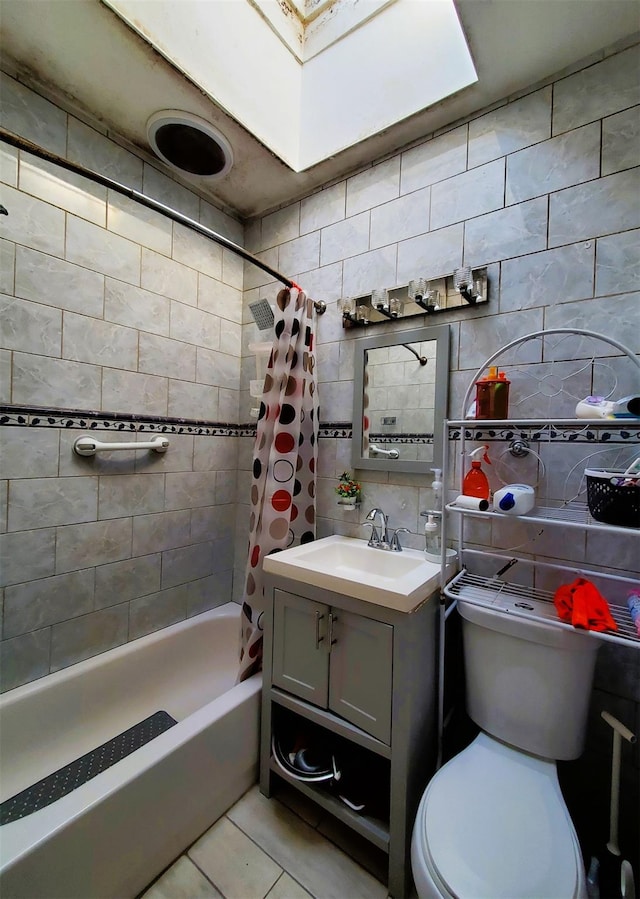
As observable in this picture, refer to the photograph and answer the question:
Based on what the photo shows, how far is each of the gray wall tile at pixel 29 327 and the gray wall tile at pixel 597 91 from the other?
6.32 feet

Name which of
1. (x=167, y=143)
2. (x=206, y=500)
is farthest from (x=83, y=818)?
(x=167, y=143)

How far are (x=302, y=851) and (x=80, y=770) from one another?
843 mm

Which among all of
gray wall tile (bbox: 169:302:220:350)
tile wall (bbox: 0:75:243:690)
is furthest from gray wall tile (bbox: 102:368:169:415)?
gray wall tile (bbox: 169:302:220:350)

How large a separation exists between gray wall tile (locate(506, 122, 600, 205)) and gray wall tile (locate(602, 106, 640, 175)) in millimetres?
21

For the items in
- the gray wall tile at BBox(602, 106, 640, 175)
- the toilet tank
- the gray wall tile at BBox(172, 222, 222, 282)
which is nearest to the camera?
the toilet tank

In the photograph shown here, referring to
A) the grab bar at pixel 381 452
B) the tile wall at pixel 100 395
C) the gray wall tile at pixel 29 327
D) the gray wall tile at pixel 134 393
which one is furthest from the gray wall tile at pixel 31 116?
the grab bar at pixel 381 452

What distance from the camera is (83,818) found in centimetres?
90

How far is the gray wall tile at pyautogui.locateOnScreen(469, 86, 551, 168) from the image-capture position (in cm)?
124

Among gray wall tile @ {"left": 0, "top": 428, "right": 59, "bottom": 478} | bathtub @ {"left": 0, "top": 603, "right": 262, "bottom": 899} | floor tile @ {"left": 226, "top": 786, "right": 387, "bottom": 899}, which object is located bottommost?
floor tile @ {"left": 226, "top": 786, "right": 387, "bottom": 899}

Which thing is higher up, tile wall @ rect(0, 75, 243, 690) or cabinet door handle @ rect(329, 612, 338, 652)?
tile wall @ rect(0, 75, 243, 690)

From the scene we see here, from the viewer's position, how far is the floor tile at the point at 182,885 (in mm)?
1031

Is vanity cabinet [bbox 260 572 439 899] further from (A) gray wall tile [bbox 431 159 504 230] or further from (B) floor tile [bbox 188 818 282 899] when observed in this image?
(A) gray wall tile [bbox 431 159 504 230]

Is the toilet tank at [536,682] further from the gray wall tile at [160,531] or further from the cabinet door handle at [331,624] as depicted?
the gray wall tile at [160,531]

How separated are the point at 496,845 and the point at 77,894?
3.37 ft
